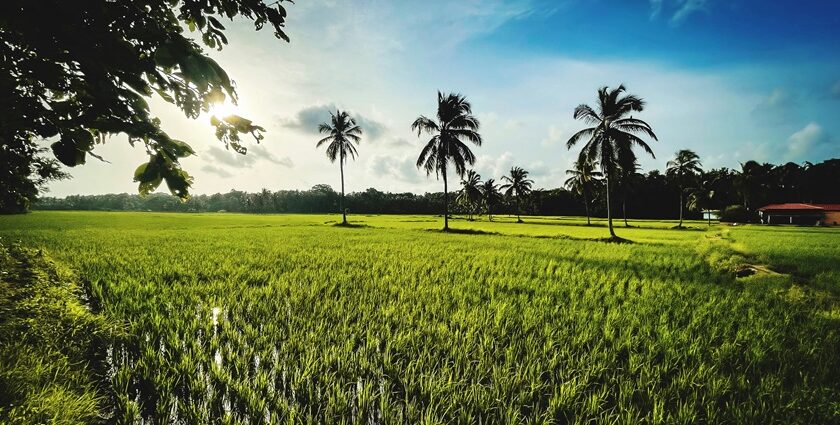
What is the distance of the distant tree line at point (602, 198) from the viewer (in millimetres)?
46781

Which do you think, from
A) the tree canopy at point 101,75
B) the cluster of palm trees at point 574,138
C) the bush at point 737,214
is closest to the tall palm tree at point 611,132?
the cluster of palm trees at point 574,138

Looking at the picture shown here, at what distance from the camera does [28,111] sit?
4.37 ft

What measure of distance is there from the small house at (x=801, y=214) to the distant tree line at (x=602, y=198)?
7.97 feet

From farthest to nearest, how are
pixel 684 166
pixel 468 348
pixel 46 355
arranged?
1. pixel 684 166
2. pixel 468 348
3. pixel 46 355

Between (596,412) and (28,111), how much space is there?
3.89 m

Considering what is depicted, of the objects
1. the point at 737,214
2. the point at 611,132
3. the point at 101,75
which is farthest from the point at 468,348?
the point at 737,214

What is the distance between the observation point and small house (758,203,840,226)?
4641cm

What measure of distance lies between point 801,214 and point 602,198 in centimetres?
2683

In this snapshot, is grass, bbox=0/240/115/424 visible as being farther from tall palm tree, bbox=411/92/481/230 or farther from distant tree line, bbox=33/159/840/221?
tall palm tree, bbox=411/92/481/230

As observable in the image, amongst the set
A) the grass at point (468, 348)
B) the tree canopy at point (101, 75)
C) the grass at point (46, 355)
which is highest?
the tree canopy at point (101, 75)

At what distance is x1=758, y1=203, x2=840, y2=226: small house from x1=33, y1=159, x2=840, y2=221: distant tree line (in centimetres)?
243

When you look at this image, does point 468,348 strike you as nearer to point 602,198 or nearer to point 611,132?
point 611,132

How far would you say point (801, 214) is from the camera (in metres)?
49.0

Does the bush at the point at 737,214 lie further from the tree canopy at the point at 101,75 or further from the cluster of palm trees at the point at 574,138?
the tree canopy at the point at 101,75
